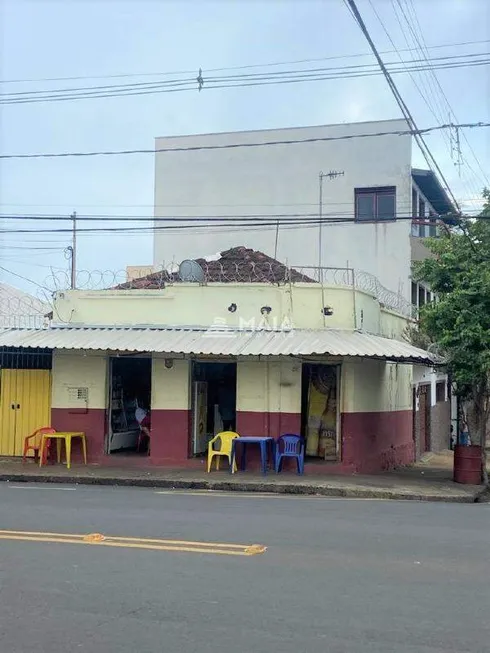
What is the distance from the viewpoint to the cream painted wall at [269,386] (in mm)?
15891

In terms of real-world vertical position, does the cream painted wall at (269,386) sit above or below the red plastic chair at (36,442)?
above

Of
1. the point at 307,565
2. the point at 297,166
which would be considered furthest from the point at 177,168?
the point at 307,565

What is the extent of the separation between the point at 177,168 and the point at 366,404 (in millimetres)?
18133

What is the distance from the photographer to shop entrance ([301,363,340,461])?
16.8 meters

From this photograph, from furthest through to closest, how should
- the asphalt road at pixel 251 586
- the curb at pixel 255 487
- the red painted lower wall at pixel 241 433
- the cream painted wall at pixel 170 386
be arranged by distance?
the cream painted wall at pixel 170 386
the red painted lower wall at pixel 241 433
the curb at pixel 255 487
the asphalt road at pixel 251 586

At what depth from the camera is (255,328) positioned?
16.4 m

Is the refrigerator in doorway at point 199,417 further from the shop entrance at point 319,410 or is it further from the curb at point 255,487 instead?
the curb at point 255,487

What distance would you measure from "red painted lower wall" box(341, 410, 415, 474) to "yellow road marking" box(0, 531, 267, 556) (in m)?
8.29

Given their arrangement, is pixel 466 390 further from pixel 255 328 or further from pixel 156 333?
pixel 156 333

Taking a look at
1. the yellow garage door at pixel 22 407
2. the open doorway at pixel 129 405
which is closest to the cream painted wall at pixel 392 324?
the open doorway at pixel 129 405

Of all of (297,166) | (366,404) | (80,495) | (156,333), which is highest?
(297,166)

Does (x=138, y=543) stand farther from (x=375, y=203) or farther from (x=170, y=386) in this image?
(x=375, y=203)

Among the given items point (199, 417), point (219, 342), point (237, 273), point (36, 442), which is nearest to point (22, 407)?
point (36, 442)

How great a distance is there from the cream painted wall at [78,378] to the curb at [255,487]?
246 centimetres
